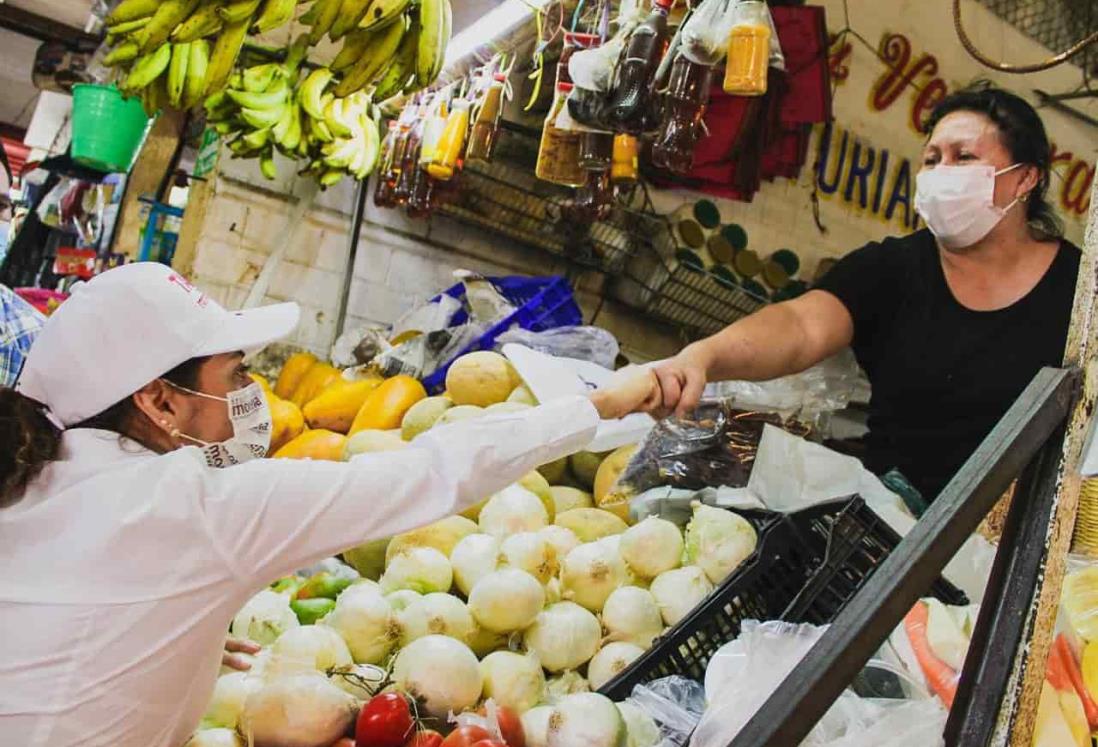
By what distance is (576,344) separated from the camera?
3547 millimetres

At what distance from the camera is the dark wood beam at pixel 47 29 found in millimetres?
6898

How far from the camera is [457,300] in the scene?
450cm

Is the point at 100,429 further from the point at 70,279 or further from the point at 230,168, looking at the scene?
the point at 70,279

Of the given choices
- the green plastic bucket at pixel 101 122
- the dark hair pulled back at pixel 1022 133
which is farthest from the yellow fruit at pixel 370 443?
the green plastic bucket at pixel 101 122

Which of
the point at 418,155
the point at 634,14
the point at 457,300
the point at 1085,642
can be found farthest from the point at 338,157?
the point at 1085,642

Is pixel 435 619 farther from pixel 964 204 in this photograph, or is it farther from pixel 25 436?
pixel 964 204

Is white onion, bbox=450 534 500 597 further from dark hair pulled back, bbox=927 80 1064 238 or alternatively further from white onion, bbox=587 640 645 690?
dark hair pulled back, bbox=927 80 1064 238

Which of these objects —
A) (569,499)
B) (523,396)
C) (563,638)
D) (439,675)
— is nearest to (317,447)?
(523,396)

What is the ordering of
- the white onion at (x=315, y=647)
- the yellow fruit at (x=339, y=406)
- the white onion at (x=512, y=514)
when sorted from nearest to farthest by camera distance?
the white onion at (x=315, y=647) < the white onion at (x=512, y=514) < the yellow fruit at (x=339, y=406)

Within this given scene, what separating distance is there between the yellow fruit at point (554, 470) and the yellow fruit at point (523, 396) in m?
0.26

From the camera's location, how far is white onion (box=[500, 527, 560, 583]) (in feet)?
6.72

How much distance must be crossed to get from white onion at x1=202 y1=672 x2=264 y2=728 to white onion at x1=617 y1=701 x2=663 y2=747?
660mm

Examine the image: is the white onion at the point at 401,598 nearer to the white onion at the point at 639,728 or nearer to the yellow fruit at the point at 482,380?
the white onion at the point at 639,728

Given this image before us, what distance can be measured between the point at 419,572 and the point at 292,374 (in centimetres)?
302
